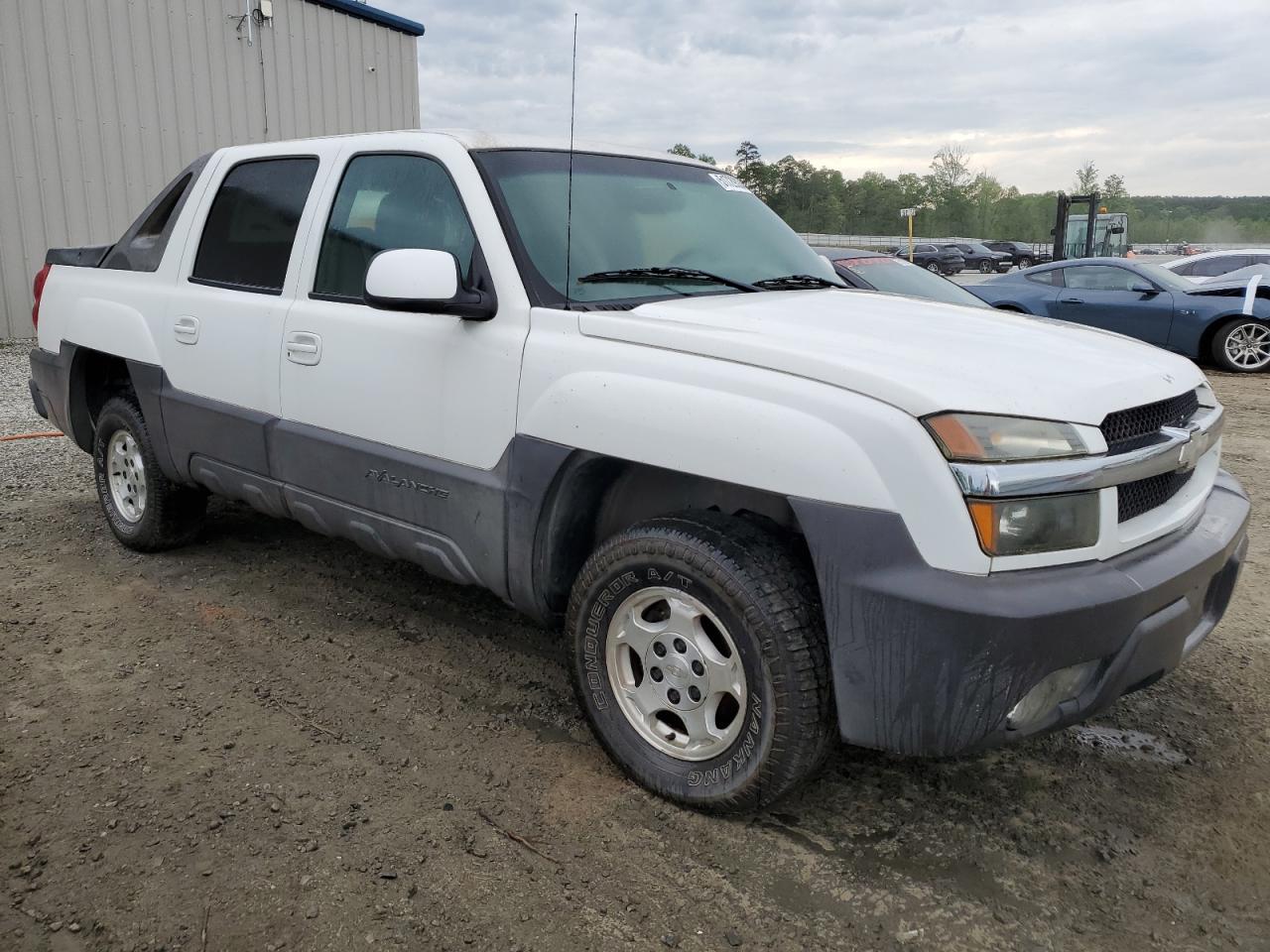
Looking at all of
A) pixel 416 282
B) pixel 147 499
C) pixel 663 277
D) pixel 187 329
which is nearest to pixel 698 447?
pixel 663 277

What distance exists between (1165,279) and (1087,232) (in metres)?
14.5

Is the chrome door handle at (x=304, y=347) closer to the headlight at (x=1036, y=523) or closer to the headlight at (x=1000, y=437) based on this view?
the headlight at (x=1000, y=437)

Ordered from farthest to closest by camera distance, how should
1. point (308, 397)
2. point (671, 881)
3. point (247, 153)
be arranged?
point (247, 153) < point (308, 397) < point (671, 881)

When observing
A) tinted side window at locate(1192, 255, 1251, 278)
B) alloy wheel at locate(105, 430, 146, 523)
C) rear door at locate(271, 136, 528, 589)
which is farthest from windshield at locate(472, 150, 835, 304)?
tinted side window at locate(1192, 255, 1251, 278)

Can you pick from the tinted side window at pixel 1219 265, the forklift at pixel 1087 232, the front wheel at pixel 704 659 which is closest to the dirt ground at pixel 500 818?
the front wheel at pixel 704 659

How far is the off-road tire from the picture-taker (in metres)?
4.50

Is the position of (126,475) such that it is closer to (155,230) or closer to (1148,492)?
(155,230)

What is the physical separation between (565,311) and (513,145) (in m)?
0.80

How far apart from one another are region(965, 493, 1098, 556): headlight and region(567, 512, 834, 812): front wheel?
0.48 metres

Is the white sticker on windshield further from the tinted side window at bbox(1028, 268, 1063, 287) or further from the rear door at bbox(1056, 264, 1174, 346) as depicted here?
the tinted side window at bbox(1028, 268, 1063, 287)

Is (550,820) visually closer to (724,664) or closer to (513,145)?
(724,664)

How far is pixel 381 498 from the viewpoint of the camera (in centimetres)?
330

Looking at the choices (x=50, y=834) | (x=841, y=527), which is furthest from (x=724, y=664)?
(x=50, y=834)

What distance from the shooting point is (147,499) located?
4582 mm
